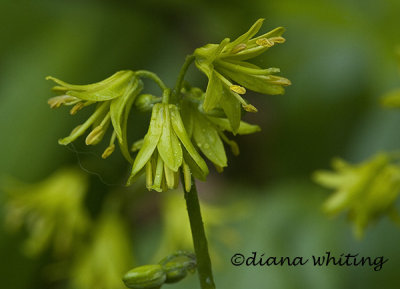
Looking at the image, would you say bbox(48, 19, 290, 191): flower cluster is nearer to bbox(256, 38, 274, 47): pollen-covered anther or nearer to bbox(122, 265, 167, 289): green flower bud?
bbox(256, 38, 274, 47): pollen-covered anther

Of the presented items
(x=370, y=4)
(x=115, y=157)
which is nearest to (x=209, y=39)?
(x=370, y=4)

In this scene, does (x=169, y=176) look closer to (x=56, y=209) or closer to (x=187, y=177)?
(x=187, y=177)

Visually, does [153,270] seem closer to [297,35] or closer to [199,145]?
[199,145]

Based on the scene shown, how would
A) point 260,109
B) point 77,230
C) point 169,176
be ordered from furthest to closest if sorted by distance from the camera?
point 260,109, point 77,230, point 169,176

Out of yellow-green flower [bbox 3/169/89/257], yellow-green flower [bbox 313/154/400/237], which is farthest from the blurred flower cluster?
yellow-green flower [bbox 313/154/400/237]

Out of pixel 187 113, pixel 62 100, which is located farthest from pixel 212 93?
pixel 62 100

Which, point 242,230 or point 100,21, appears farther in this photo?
point 100,21

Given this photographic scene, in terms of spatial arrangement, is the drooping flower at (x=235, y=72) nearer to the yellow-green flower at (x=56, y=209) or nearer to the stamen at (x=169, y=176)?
the stamen at (x=169, y=176)
